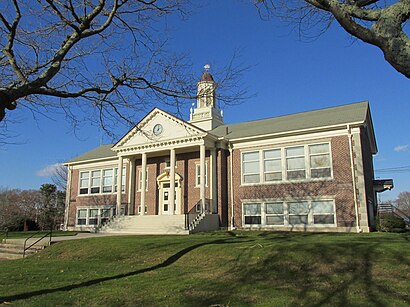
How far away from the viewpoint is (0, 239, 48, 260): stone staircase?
15.6 metres

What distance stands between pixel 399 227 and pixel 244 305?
58.6 ft

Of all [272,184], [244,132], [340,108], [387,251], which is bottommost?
→ [387,251]

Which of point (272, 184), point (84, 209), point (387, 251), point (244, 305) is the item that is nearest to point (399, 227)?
point (272, 184)

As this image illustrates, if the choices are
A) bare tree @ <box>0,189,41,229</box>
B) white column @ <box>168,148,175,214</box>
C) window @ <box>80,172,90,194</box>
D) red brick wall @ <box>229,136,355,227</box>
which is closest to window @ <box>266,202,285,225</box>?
red brick wall @ <box>229,136,355,227</box>

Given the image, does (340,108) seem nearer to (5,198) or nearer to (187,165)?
(187,165)

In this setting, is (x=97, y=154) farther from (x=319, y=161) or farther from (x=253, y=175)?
(x=319, y=161)

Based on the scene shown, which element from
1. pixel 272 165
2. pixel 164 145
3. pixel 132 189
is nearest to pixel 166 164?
pixel 164 145

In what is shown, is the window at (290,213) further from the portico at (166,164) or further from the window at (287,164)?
the portico at (166,164)

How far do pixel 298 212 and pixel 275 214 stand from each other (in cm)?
150

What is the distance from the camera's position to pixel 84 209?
103ft

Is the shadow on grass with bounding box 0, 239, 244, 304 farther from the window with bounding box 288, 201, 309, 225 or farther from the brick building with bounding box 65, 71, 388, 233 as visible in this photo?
the window with bounding box 288, 201, 309, 225

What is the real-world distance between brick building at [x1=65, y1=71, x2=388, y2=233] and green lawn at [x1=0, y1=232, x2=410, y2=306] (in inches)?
354

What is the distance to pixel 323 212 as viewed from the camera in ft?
67.9

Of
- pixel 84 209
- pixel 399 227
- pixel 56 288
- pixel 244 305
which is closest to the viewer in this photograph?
pixel 244 305
